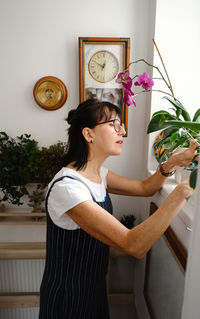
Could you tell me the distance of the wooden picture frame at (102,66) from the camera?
3.69 feet

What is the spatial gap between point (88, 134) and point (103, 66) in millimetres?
573

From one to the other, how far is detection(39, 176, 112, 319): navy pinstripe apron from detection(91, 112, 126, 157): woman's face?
0.71 feet

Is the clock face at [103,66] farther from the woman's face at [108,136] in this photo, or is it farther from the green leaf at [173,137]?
the green leaf at [173,137]

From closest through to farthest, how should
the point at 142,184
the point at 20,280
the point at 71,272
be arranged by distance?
the point at 71,272
the point at 142,184
the point at 20,280

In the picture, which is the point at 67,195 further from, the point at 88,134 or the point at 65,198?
the point at 88,134

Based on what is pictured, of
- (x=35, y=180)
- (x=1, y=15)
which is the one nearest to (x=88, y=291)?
(x=35, y=180)

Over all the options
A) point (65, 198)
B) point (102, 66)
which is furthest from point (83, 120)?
point (102, 66)

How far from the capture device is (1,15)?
3.74 feet

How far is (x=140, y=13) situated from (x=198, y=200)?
114cm

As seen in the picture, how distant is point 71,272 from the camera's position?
0.84m

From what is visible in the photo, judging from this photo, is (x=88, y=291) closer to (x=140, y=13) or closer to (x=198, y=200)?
(x=198, y=200)

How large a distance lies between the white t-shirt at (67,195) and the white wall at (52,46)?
584mm

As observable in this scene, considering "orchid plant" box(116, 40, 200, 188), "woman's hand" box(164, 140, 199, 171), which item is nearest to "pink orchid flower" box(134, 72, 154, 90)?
"orchid plant" box(116, 40, 200, 188)

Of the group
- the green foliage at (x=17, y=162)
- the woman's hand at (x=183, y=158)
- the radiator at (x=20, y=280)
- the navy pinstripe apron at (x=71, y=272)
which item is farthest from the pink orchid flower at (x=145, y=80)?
the radiator at (x=20, y=280)
